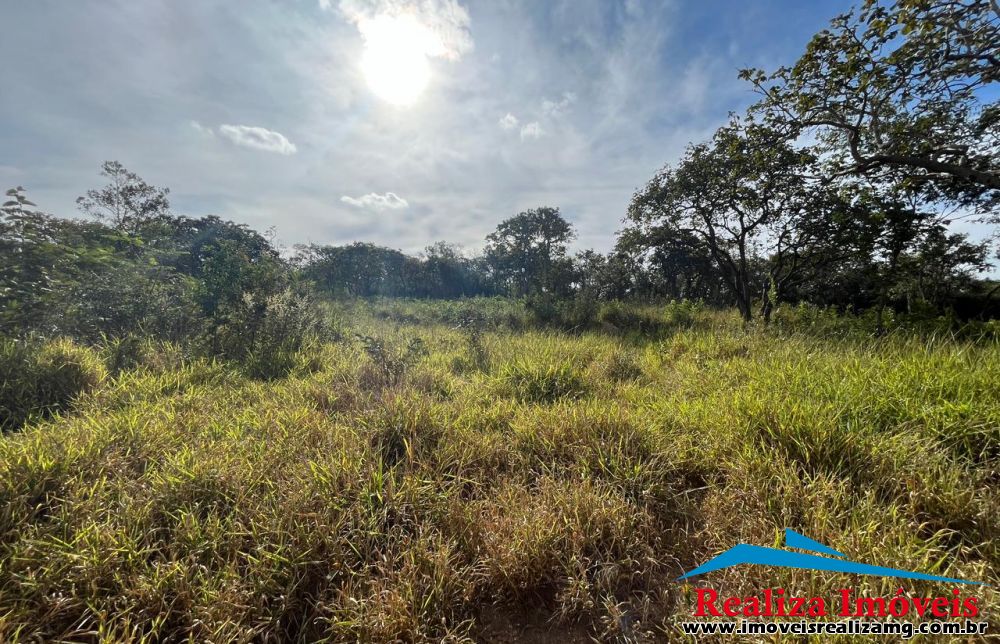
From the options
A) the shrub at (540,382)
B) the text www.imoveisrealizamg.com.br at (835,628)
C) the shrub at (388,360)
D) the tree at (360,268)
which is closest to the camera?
the text www.imoveisrealizamg.com.br at (835,628)

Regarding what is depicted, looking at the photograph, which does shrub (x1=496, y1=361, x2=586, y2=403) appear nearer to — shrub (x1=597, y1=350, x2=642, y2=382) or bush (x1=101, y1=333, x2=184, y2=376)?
shrub (x1=597, y1=350, x2=642, y2=382)

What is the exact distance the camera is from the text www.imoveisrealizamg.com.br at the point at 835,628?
1.17 meters

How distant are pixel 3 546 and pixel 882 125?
10554 millimetres

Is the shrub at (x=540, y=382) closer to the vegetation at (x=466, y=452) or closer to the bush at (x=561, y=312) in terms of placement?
the vegetation at (x=466, y=452)

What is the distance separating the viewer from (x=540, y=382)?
150 inches

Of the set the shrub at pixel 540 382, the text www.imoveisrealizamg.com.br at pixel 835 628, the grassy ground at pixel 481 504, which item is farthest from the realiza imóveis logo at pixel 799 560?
the shrub at pixel 540 382

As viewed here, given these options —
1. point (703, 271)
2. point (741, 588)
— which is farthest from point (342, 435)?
point (703, 271)

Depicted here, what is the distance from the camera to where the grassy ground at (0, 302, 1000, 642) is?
1418mm

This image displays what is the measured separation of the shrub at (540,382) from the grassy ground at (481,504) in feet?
1.39

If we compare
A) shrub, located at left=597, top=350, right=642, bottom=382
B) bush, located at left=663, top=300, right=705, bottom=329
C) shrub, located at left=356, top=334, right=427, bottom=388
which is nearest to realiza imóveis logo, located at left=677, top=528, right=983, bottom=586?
shrub, located at left=597, top=350, right=642, bottom=382

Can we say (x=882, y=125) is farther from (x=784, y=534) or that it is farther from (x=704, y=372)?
(x=784, y=534)

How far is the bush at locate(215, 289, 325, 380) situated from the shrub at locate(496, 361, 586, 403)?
3036 millimetres

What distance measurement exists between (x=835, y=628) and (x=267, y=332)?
663cm

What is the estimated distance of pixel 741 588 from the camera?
1.42 meters
